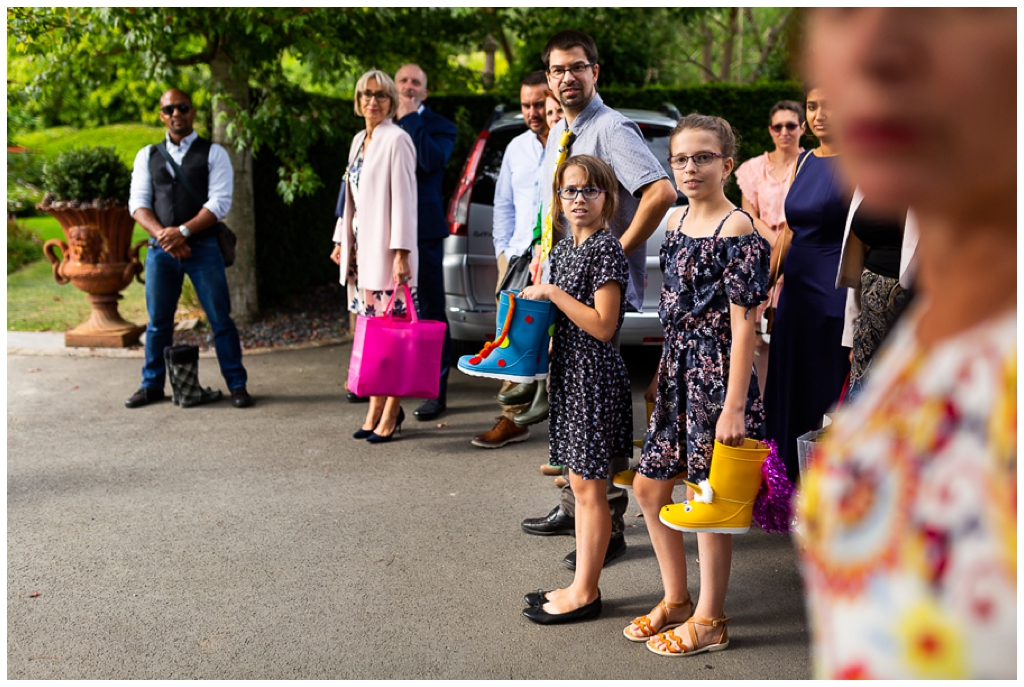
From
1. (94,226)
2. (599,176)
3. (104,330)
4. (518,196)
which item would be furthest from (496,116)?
(104,330)

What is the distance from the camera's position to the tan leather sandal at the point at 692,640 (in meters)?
3.01

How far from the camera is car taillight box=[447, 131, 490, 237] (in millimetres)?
6496

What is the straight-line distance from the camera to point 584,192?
3.21 m

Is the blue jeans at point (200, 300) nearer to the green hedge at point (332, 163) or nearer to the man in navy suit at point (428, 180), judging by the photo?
the man in navy suit at point (428, 180)

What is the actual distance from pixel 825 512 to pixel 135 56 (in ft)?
28.8

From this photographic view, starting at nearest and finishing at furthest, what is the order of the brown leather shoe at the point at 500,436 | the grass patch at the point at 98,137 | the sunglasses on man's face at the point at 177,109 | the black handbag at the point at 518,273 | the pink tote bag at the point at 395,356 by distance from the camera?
the black handbag at the point at 518,273, the pink tote bag at the point at 395,356, the brown leather shoe at the point at 500,436, the sunglasses on man's face at the point at 177,109, the grass patch at the point at 98,137

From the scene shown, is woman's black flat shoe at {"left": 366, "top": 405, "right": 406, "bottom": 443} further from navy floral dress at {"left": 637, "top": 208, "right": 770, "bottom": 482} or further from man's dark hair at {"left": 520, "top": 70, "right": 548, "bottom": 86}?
navy floral dress at {"left": 637, "top": 208, "right": 770, "bottom": 482}

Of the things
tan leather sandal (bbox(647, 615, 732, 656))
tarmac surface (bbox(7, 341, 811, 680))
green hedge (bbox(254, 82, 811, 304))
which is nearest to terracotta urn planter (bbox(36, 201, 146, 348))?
green hedge (bbox(254, 82, 811, 304))

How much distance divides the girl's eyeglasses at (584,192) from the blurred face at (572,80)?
66cm

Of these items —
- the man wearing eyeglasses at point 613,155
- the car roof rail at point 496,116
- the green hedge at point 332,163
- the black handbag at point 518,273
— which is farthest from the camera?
the green hedge at point 332,163

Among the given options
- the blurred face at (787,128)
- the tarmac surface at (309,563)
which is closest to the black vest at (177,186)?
the tarmac surface at (309,563)

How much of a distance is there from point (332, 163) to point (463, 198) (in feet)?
16.4

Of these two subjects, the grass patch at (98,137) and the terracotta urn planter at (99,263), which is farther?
the grass patch at (98,137)

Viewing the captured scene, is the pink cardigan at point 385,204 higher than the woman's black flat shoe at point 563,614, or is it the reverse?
the pink cardigan at point 385,204
